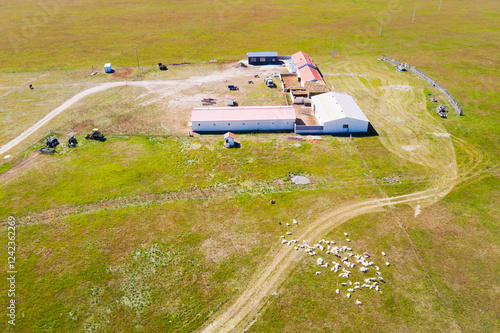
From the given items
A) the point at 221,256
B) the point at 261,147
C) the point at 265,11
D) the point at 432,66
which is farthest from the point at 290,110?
the point at 265,11

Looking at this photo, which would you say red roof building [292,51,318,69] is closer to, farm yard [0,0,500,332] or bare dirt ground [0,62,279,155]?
farm yard [0,0,500,332]

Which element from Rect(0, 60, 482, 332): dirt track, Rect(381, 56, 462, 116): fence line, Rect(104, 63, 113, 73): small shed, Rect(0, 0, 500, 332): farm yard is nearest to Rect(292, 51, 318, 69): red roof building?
Rect(0, 0, 500, 332): farm yard

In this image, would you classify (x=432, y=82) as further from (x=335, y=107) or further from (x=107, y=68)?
(x=107, y=68)

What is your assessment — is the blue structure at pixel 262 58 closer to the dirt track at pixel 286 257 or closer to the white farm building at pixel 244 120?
the white farm building at pixel 244 120

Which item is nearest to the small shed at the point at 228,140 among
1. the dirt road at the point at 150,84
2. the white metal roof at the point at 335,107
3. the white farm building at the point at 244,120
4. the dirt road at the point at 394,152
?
the white farm building at the point at 244,120

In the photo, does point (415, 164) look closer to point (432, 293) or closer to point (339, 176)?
point (339, 176)
